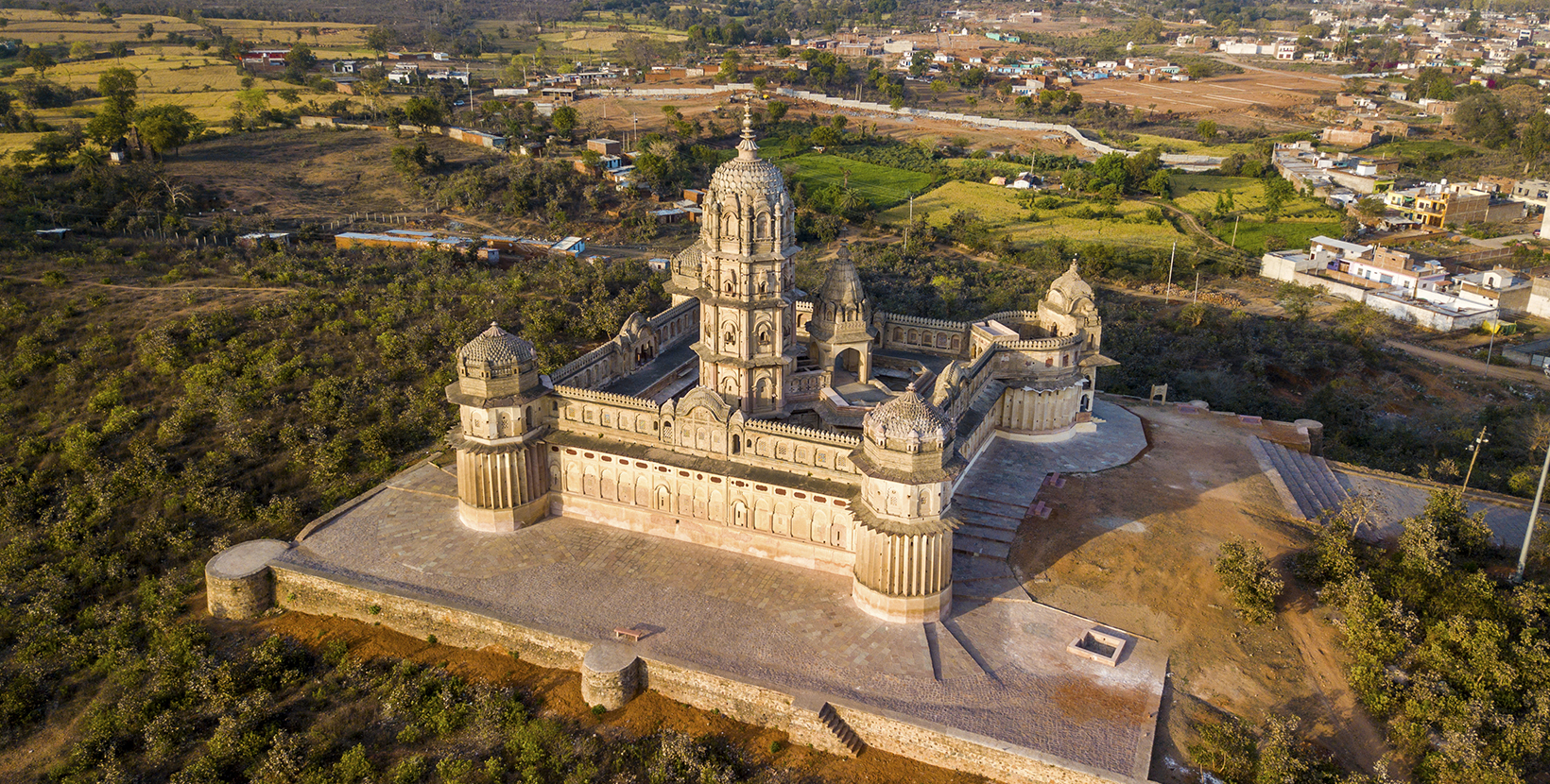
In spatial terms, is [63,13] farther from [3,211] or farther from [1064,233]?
[1064,233]

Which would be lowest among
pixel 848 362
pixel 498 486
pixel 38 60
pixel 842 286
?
pixel 498 486

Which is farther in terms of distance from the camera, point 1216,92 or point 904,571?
point 1216,92

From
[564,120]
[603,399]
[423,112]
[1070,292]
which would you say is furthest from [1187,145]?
[603,399]

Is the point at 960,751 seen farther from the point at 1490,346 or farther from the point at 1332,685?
the point at 1490,346

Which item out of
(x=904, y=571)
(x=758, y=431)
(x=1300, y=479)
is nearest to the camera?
(x=904, y=571)

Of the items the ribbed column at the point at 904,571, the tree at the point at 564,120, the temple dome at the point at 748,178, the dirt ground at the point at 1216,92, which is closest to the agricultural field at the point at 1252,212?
the dirt ground at the point at 1216,92

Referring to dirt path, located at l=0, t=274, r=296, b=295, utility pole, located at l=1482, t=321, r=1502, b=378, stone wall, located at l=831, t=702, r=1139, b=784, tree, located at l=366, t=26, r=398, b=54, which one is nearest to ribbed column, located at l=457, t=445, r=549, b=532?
stone wall, located at l=831, t=702, r=1139, b=784

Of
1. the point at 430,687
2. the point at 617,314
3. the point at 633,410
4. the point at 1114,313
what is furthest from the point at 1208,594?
the point at 1114,313

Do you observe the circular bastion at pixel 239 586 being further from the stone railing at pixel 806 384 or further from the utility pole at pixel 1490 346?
the utility pole at pixel 1490 346

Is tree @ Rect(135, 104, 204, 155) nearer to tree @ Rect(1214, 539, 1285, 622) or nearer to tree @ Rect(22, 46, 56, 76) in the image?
tree @ Rect(22, 46, 56, 76)
